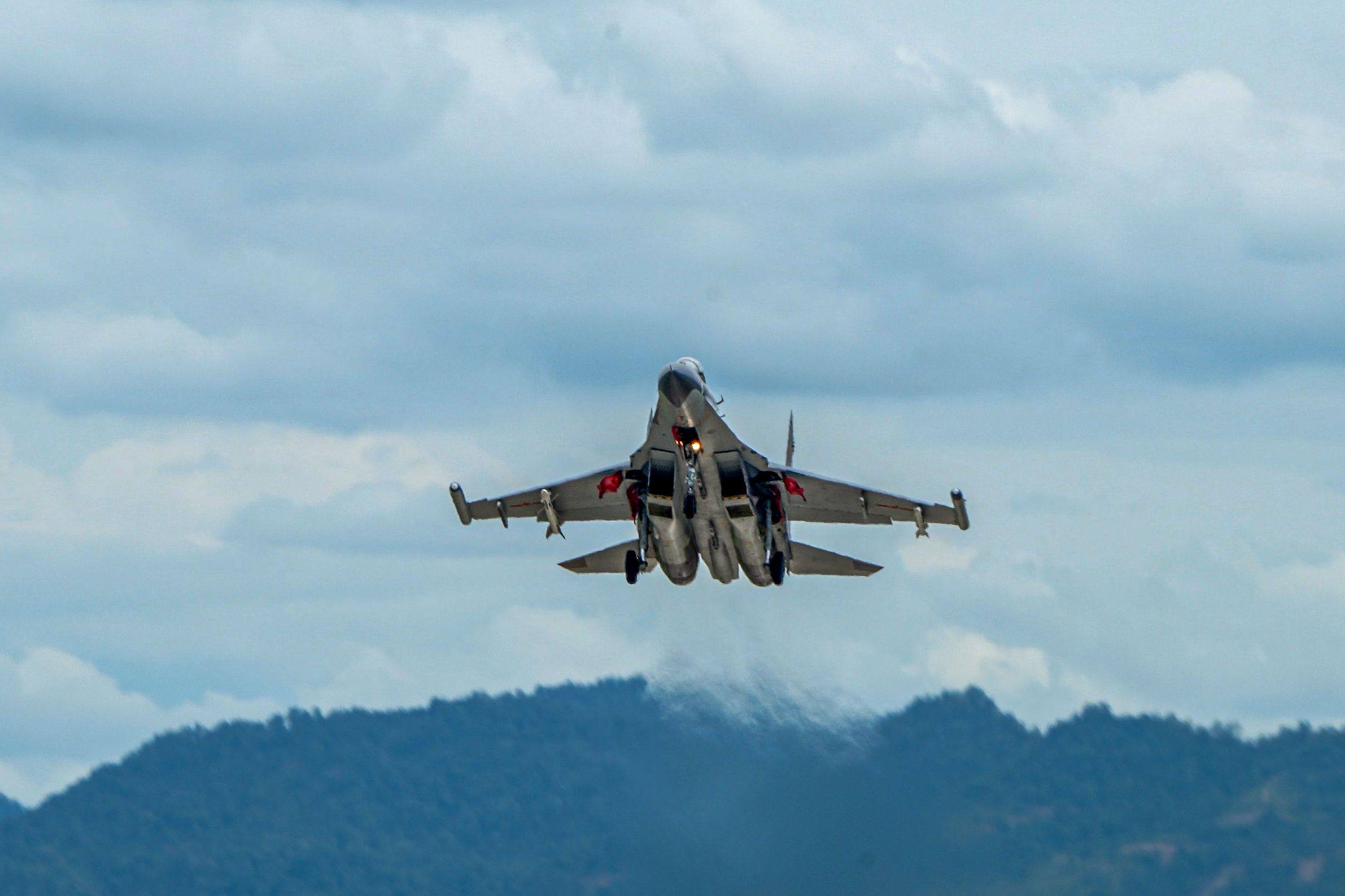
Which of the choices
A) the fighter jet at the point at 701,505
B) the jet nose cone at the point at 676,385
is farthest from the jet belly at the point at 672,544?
the jet nose cone at the point at 676,385

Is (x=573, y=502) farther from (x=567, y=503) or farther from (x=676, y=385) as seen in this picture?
(x=676, y=385)

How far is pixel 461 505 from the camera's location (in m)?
55.8

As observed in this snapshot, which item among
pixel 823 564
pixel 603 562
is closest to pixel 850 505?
pixel 823 564

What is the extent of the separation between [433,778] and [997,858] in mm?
35000

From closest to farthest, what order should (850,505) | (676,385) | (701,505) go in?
(676,385) → (701,505) → (850,505)

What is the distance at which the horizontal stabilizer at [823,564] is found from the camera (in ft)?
181

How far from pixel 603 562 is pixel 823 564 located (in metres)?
5.70

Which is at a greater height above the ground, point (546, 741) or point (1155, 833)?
point (546, 741)

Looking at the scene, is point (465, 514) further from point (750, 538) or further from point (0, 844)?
point (0, 844)

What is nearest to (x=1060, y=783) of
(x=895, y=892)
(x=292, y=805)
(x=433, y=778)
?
(x=895, y=892)

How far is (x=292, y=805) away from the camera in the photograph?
302 ft

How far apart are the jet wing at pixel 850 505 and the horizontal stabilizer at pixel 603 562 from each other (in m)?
4.51

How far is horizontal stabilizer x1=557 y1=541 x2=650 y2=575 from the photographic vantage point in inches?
2181

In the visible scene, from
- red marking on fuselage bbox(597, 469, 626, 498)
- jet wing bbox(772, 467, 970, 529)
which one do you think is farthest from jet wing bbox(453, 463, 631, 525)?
jet wing bbox(772, 467, 970, 529)
